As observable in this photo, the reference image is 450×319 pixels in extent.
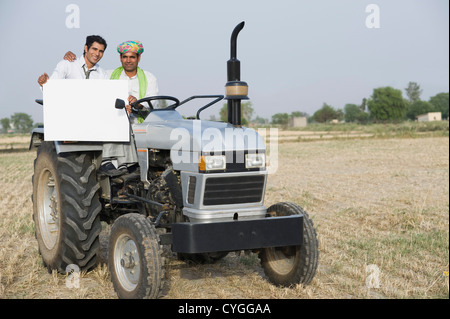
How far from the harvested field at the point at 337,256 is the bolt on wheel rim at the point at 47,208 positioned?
0.33 meters

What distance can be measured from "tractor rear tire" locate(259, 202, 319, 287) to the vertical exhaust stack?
3.12 feet

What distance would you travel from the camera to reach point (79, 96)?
496 cm

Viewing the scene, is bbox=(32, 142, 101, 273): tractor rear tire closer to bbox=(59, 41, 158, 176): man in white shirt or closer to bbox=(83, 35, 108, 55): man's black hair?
bbox=(59, 41, 158, 176): man in white shirt

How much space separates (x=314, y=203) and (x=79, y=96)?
240 inches

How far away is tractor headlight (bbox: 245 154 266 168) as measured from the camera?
14.8 ft

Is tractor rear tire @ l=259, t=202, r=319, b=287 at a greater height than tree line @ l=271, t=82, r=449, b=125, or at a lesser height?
lesser

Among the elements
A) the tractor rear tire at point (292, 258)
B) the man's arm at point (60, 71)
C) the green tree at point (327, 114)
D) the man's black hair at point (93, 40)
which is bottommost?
the tractor rear tire at point (292, 258)

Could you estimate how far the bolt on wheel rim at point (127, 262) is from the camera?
14.6ft

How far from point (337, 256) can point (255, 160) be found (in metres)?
2.20

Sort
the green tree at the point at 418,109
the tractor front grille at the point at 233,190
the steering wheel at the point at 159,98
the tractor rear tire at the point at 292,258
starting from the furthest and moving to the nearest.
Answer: the green tree at the point at 418,109 < the steering wheel at the point at 159,98 < the tractor rear tire at the point at 292,258 < the tractor front grille at the point at 233,190

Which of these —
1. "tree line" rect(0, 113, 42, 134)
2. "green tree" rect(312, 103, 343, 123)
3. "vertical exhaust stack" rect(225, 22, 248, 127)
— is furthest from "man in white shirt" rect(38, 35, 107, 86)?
"green tree" rect(312, 103, 343, 123)

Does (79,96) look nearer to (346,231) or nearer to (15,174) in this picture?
(346,231)

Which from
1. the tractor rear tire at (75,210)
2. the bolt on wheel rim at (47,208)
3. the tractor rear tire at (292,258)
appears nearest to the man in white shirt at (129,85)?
the tractor rear tire at (75,210)

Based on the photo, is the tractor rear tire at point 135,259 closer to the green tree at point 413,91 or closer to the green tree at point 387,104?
the green tree at point 387,104
